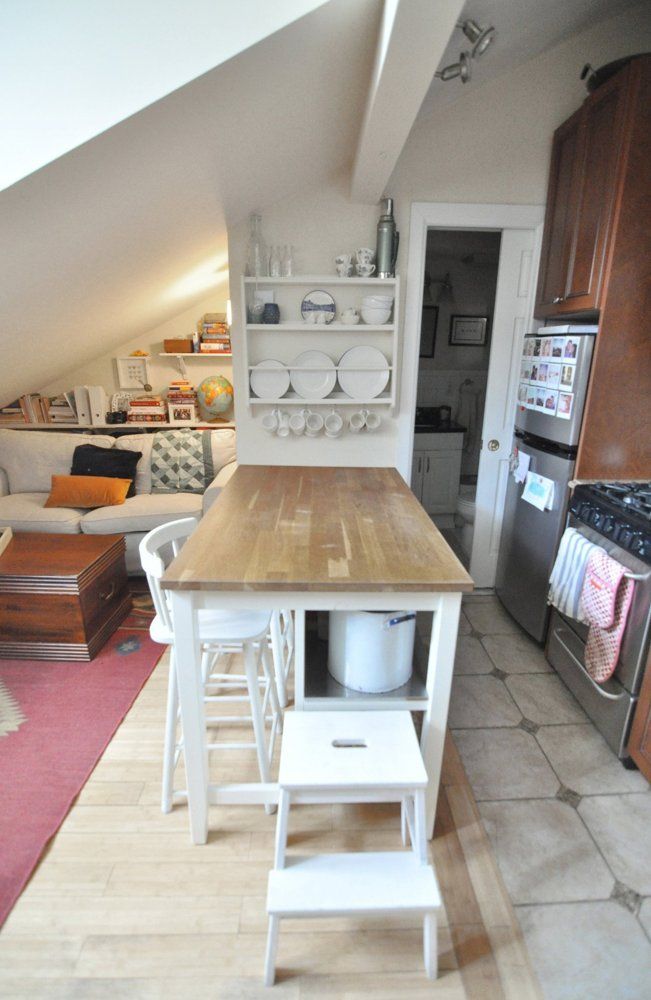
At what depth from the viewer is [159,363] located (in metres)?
4.38

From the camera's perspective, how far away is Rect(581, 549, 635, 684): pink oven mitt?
1.74 m

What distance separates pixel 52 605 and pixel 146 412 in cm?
218

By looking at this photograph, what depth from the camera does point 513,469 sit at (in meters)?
2.79

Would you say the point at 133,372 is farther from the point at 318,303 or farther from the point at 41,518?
the point at 318,303

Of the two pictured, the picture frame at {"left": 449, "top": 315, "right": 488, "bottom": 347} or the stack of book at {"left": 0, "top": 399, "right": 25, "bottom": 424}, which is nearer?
the stack of book at {"left": 0, "top": 399, "right": 25, "bottom": 424}

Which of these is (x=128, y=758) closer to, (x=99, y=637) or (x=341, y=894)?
(x=99, y=637)

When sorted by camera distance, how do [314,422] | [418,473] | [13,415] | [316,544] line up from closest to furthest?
[316,544] < [314,422] < [13,415] < [418,473]

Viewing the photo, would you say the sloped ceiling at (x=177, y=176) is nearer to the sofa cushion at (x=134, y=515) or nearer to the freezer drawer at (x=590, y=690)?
the sofa cushion at (x=134, y=515)

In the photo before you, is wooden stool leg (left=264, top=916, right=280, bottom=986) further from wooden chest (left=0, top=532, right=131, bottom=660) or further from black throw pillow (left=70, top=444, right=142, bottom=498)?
black throw pillow (left=70, top=444, right=142, bottom=498)

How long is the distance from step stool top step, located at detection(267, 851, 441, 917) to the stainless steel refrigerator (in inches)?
60.9

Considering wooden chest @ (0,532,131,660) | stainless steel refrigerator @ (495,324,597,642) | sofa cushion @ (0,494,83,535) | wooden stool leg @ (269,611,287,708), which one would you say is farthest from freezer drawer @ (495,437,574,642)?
sofa cushion @ (0,494,83,535)

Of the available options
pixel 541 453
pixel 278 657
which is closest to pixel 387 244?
pixel 541 453

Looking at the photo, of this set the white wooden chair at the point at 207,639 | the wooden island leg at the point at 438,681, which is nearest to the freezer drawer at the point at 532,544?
the wooden island leg at the point at 438,681

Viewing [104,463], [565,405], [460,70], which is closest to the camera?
[460,70]
